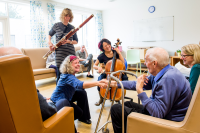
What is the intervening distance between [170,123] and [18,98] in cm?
91

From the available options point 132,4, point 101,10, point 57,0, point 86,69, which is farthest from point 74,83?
point 101,10

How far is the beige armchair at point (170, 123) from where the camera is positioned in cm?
78

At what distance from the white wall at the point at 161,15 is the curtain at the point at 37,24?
3.31 m

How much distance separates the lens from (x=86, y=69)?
196 inches

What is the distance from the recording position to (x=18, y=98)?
781mm

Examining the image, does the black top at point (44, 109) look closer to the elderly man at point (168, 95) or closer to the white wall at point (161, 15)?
the elderly man at point (168, 95)

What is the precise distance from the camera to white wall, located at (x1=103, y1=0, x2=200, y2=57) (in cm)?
499

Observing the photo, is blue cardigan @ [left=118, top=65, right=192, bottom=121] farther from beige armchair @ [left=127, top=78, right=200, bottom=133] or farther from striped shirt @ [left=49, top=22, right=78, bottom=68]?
striped shirt @ [left=49, top=22, right=78, bottom=68]

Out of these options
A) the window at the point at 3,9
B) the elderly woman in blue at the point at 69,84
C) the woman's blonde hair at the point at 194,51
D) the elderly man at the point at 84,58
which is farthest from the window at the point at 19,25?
the woman's blonde hair at the point at 194,51

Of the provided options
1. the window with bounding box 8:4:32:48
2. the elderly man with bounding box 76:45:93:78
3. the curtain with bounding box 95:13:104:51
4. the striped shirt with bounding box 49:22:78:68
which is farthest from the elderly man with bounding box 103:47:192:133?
the curtain with bounding box 95:13:104:51

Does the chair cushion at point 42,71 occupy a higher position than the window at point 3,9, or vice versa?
the window at point 3,9

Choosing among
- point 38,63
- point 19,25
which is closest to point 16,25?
point 19,25

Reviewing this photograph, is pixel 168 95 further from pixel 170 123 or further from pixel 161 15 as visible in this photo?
pixel 161 15

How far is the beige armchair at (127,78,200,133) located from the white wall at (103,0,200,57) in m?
5.17
